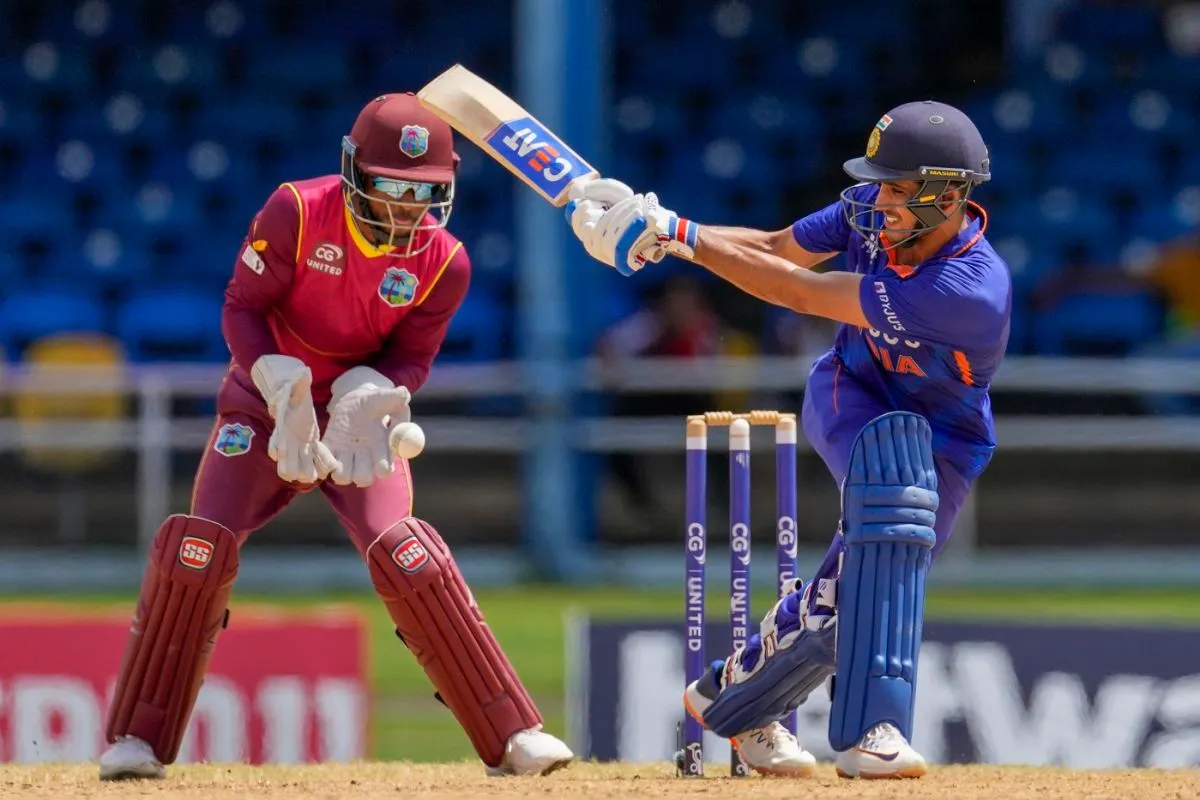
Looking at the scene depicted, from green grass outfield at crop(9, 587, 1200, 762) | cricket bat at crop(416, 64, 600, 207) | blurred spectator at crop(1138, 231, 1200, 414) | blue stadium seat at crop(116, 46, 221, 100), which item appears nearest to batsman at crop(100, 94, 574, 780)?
cricket bat at crop(416, 64, 600, 207)

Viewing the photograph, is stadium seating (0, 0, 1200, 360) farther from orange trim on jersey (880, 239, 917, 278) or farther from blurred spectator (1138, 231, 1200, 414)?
orange trim on jersey (880, 239, 917, 278)

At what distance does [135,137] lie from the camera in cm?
1405

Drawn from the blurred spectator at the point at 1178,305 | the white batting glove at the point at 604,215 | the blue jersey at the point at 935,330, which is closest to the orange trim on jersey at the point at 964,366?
the blue jersey at the point at 935,330

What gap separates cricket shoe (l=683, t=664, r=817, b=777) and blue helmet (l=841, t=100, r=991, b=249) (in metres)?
1.36

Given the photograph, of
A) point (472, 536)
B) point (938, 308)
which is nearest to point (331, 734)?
point (938, 308)

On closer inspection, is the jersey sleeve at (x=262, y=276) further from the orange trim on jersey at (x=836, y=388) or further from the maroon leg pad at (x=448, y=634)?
the orange trim on jersey at (x=836, y=388)

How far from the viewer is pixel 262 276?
5672 mm

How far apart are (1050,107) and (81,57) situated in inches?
260

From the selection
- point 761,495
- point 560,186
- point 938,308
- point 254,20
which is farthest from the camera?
point 254,20

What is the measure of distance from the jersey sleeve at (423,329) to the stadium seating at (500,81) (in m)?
7.09

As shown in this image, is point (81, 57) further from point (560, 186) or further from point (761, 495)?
point (560, 186)

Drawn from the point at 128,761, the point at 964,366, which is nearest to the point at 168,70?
the point at 128,761

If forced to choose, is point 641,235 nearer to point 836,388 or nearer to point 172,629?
point 836,388

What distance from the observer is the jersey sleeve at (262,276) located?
563 cm
